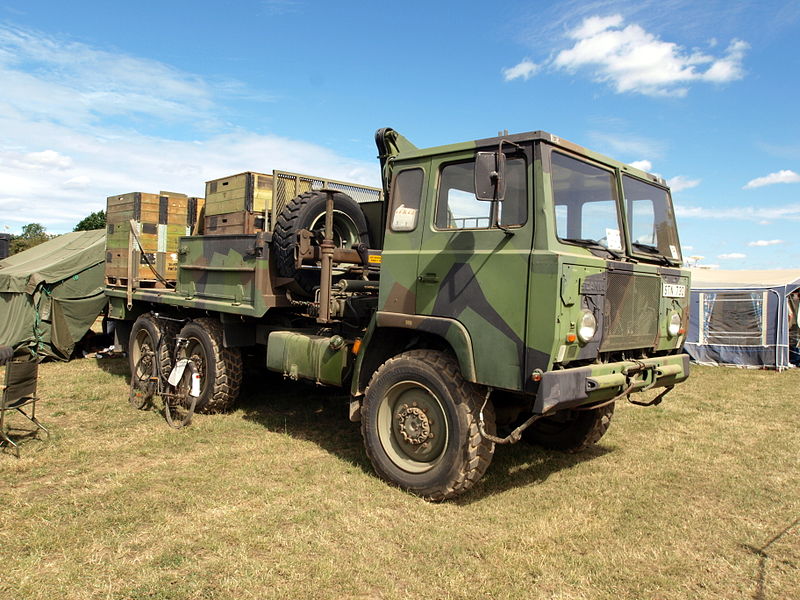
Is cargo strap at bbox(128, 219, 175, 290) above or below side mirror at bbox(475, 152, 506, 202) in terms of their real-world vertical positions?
below

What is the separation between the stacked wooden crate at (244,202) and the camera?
7.30 metres

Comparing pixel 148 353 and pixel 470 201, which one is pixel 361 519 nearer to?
pixel 470 201

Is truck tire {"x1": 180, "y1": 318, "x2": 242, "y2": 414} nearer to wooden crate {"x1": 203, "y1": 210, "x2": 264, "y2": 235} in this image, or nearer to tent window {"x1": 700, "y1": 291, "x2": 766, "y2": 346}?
wooden crate {"x1": 203, "y1": 210, "x2": 264, "y2": 235}

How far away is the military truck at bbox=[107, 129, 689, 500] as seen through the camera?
4.29m

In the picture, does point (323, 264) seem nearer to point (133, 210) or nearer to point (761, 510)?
point (761, 510)

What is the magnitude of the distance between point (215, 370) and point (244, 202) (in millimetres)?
1987

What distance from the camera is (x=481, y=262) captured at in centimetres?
455

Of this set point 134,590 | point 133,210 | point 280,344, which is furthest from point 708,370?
point 134,590

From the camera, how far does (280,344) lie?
253 inches

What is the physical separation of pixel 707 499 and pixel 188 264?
20.5ft

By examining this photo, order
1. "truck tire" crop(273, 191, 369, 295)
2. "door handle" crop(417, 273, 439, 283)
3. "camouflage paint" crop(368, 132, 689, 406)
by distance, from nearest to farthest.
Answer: "camouflage paint" crop(368, 132, 689, 406)
"door handle" crop(417, 273, 439, 283)
"truck tire" crop(273, 191, 369, 295)

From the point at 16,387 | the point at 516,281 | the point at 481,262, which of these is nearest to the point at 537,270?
the point at 516,281

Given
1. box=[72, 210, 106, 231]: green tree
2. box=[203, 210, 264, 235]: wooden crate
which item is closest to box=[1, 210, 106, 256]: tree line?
box=[72, 210, 106, 231]: green tree

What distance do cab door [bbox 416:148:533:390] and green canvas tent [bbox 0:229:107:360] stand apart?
9.48m
